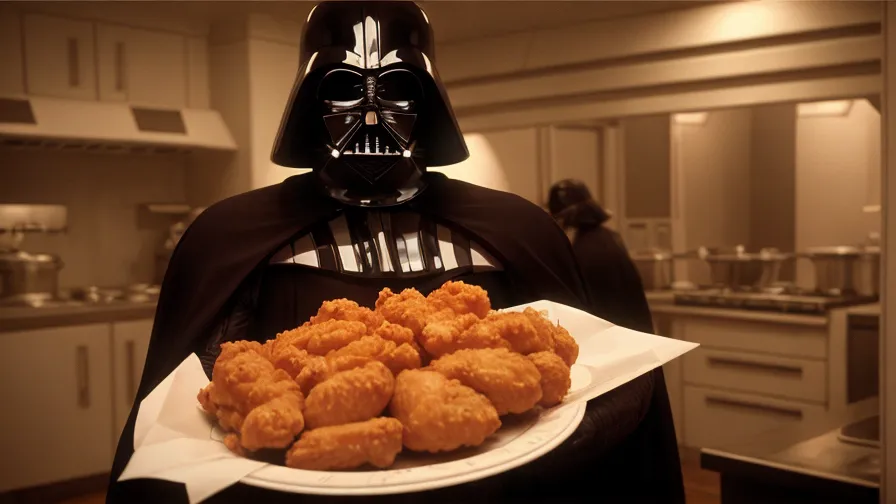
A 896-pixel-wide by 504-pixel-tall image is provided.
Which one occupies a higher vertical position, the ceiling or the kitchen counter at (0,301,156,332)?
the ceiling

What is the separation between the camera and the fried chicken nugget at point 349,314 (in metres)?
0.99

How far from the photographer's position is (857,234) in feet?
13.2

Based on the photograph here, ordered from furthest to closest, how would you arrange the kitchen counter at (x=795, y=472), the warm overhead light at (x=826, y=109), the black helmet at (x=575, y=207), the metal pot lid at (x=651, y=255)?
the metal pot lid at (x=651, y=255)
the warm overhead light at (x=826, y=109)
the black helmet at (x=575, y=207)
the kitchen counter at (x=795, y=472)

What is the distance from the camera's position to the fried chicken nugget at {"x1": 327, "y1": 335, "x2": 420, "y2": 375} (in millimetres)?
909

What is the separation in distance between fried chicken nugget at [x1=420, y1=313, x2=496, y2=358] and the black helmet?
89.3 inches

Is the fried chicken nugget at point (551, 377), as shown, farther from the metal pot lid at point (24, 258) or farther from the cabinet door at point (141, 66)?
the cabinet door at point (141, 66)

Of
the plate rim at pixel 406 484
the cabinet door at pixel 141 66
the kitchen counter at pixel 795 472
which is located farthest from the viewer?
the cabinet door at pixel 141 66

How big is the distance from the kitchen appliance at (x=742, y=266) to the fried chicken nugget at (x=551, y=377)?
338 centimetres

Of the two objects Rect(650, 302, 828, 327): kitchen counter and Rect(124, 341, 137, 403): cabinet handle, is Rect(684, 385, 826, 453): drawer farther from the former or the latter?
Rect(124, 341, 137, 403): cabinet handle

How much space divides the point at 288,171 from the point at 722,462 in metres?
2.83

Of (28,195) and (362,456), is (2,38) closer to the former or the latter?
(28,195)

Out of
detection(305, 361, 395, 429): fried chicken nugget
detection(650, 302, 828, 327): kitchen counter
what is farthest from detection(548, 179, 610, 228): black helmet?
detection(305, 361, 395, 429): fried chicken nugget

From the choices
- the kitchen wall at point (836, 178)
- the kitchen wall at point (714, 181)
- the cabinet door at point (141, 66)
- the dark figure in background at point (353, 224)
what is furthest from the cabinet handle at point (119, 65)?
the kitchen wall at point (836, 178)

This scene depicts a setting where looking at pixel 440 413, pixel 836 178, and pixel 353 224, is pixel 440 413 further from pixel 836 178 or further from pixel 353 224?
pixel 836 178
